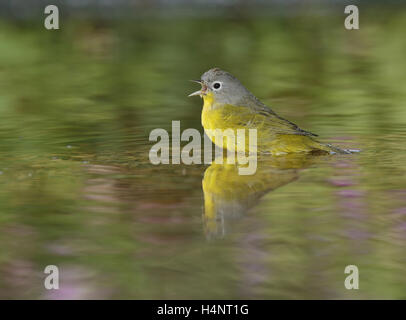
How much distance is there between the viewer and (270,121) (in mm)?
6512

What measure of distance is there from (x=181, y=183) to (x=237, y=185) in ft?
1.24

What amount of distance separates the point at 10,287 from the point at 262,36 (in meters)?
10.4

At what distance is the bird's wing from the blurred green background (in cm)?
39

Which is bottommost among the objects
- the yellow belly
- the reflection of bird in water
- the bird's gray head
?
the reflection of bird in water

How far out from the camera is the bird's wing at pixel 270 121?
644 cm

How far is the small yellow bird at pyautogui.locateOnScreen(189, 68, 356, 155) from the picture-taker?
6461 mm

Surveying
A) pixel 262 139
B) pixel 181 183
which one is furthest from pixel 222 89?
pixel 181 183

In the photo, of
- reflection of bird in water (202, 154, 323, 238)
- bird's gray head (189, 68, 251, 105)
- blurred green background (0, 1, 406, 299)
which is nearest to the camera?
blurred green background (0, 1, 406, 299)

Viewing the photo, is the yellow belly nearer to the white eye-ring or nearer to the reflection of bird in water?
the reflection of bird in water

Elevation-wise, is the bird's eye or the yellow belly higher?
the bird's eye

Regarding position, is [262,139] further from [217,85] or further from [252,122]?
[217,85]

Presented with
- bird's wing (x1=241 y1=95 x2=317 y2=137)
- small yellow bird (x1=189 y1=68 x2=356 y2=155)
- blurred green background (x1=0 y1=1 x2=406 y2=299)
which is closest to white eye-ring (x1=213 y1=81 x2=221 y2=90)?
small yellow bird (x1=189 y1=68 x2=356 y2=155)

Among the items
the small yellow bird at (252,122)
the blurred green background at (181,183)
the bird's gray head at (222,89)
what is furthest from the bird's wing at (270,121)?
the blurred green background at (181,183)

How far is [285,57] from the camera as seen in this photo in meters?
12.5
